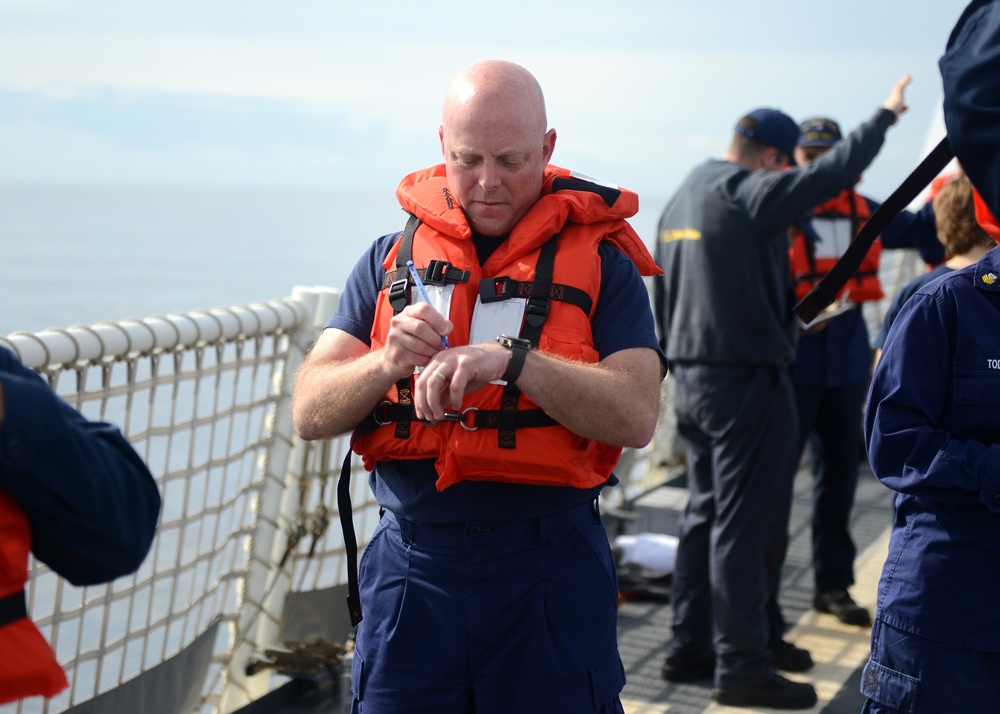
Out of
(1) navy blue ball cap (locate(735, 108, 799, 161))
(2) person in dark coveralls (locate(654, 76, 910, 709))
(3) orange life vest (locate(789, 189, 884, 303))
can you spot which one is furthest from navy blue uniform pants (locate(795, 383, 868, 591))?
(1) navy blue ball cap (locate(735, 108, 799, 161))

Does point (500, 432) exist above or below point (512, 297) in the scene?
below

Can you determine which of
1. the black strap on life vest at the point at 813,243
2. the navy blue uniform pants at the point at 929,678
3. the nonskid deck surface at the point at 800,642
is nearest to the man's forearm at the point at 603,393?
the navy blue uniform pants at the point at 929,678

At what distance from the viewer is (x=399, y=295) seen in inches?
89.1

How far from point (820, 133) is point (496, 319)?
351 cm

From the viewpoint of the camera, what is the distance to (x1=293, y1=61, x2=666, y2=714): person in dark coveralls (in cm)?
218

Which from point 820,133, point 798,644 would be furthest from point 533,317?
point 820,133

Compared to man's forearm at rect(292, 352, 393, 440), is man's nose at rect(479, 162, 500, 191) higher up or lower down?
higher up

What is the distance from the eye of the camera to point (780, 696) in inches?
156

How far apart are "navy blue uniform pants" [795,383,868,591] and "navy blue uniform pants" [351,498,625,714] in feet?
9.40

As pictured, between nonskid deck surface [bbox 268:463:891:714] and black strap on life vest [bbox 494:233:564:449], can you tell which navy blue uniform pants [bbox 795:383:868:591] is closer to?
nonskid deck surface [bbox 268:463:891:714]

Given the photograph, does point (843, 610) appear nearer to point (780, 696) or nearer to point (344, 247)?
point (780, 696)

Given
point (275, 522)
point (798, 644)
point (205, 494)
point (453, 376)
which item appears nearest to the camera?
point (453, 376)

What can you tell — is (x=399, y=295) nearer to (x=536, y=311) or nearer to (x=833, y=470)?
(x=536, y=311)

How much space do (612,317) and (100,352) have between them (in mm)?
1339
